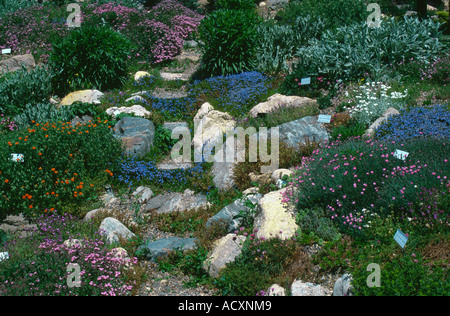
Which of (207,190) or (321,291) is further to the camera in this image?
(207,190)

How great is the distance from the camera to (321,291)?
525cm

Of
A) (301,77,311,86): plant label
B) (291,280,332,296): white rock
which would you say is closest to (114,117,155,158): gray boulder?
(301,77,311,86): plant label

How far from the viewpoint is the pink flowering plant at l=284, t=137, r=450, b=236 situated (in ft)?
18.9

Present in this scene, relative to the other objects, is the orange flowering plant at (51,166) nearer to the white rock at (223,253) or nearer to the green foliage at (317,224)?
the white rock at (223,253)

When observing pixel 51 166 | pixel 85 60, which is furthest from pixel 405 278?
pixel 85 60

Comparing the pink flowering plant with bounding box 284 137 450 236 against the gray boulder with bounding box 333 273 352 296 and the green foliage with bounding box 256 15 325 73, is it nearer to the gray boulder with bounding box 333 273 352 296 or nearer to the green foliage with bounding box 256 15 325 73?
the gray boulder with bounding box 333 273 352 296

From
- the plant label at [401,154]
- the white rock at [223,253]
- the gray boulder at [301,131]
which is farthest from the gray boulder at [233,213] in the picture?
the plant label at [401,154]

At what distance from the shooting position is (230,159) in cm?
847

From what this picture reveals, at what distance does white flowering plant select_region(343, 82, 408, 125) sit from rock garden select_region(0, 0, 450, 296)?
0.04 meters

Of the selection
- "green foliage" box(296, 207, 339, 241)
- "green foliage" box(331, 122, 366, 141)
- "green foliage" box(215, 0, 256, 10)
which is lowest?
"green foliage" box(296, 207, 339, 241)

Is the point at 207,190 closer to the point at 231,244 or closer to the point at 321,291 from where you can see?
the point at 231,244

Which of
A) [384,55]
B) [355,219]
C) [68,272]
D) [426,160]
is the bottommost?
[68,272]
